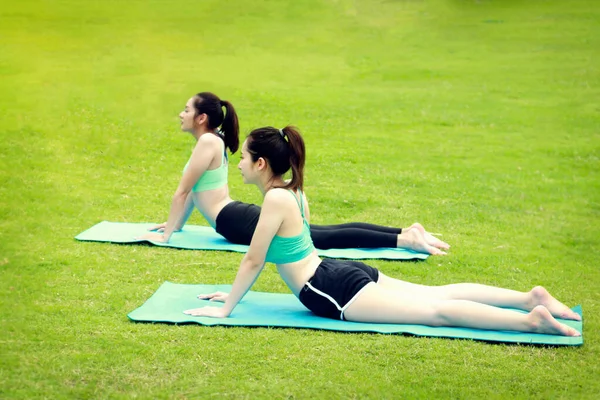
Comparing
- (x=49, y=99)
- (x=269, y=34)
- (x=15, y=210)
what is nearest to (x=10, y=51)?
(x=49, y=99)

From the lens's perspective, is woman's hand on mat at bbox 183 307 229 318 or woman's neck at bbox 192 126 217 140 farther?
woman's neck at bbox 192 126 217 140

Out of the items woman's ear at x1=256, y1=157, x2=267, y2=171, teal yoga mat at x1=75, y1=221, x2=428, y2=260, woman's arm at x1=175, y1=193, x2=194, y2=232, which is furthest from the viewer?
woman's arm at x1=175, y1=193, x2=194, y2=232

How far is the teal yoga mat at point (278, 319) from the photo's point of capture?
5344 mm

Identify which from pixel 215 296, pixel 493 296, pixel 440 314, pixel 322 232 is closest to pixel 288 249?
pixel 215 296

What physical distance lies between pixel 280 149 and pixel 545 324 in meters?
2.04

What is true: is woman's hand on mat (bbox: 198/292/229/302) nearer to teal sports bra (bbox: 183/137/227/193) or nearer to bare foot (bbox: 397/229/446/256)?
teal sports bra (bbox: 183/137/227/193)

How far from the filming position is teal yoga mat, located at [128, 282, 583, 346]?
534cm

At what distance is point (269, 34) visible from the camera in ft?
65.1

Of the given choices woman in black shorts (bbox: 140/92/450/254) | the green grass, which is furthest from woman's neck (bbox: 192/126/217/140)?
the green grass

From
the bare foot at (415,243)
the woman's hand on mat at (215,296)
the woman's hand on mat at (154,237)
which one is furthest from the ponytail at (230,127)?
the woman's hand on mat at (215,296)

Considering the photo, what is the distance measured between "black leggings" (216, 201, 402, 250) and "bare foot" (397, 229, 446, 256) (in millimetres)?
72

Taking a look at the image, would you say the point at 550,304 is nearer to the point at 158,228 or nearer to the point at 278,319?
the point at 278,319

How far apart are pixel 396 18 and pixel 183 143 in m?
10.5

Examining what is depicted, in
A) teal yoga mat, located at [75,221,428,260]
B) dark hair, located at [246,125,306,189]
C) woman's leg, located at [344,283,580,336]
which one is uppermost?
dark hair, located at [246,125,306,189]
